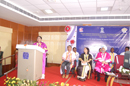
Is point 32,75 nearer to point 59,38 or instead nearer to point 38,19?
point 38,19

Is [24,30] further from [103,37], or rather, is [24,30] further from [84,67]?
[84,67]

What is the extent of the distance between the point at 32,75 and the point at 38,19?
3.90 m

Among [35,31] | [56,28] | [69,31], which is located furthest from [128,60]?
[35,31]

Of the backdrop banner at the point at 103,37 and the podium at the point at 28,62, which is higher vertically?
the backdrop banner at the point at 103,37

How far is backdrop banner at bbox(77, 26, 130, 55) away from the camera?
585 cm

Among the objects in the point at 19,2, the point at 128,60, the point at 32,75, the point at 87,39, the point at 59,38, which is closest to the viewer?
the point at 128,60

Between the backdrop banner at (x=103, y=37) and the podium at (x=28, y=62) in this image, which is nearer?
the podium at (x=28, y=62)

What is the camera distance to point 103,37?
6.02 metres

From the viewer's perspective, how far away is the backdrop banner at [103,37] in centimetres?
585

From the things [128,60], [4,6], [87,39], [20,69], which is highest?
[4,6]

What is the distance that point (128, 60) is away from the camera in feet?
8.02

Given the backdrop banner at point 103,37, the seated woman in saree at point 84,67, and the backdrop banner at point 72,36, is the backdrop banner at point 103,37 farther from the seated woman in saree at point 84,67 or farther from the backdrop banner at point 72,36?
the seated woman in saree at point 84,67

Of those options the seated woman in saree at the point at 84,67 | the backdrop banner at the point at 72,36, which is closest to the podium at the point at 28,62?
the seated woman in saree at the point at 84,67

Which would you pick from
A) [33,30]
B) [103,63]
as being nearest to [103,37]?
[103,63]
